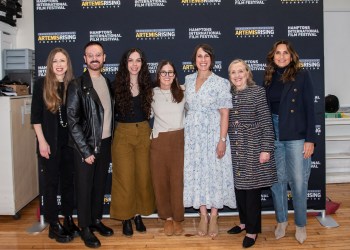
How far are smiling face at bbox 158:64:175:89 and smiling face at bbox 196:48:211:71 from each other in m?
0.24

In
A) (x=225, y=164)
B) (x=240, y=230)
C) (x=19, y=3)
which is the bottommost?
(x=240, y=230)

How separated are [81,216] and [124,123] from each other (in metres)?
0.85

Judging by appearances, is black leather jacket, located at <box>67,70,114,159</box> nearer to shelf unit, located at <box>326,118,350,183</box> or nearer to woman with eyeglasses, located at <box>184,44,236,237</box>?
woman with eyeglasses, located at <box>184,44,236,237</box>

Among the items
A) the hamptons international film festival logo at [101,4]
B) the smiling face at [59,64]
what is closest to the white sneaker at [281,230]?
the smiling face at [59,64]

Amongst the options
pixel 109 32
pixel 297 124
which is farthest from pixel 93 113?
pixel 297 124

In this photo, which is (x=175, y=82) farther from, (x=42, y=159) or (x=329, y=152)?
(x=329, y=152)

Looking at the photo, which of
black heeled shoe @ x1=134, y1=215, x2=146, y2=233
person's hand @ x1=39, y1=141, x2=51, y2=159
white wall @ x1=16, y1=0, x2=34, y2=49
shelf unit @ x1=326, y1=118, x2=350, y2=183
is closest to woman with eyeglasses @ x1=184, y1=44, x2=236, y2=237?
black heeled shoe @ x1=134, y1=215, x2=146, y2=233

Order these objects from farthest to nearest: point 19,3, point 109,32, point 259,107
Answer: point 19,3, point 109,32, point 259,107

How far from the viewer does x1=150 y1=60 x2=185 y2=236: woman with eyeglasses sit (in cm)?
309

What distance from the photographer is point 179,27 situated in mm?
3588

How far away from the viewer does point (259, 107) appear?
2.83m

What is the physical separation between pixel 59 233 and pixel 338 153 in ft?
13.0

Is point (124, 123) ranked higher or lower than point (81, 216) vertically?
higher

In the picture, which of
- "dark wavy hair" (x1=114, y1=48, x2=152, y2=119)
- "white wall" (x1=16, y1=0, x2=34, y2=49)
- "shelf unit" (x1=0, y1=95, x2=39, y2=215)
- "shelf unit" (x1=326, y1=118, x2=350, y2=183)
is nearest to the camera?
"dark wavy hair" (x1=114, y1=48, x2=152, y2=119)
